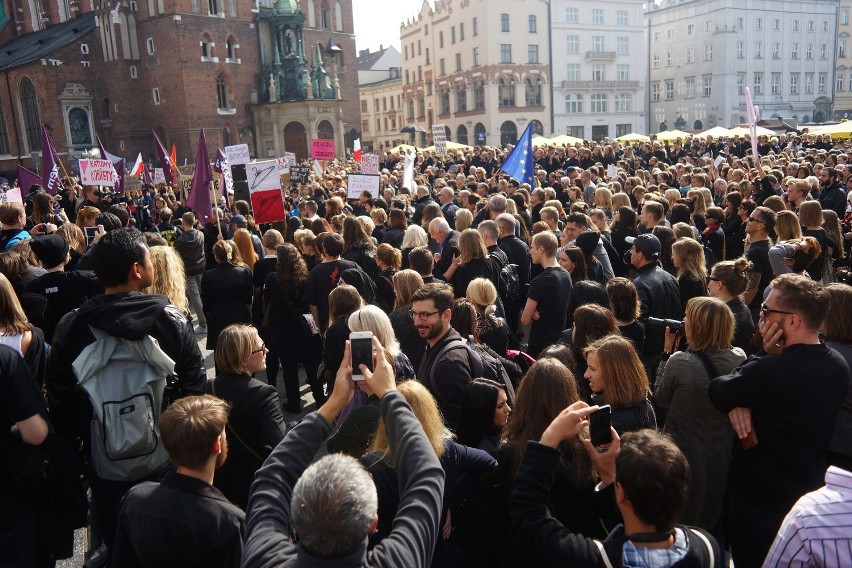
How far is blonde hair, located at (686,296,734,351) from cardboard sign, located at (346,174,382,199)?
8747 mm

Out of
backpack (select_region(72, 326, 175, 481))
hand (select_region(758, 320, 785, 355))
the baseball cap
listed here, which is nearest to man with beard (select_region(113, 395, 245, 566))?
backpack (select_region(72, 326, 175, 481))

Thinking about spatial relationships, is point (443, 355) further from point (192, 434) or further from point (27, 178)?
point (27, 178)

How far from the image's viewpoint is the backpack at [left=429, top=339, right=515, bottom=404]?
3926mm

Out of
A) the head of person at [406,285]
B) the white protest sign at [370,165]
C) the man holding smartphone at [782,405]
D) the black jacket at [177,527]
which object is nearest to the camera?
the black jacket at [177,527]

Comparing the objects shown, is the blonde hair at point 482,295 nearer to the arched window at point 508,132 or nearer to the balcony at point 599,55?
the arched window at point 508,132

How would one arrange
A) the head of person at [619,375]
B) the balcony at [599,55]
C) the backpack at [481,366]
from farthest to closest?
the balcony at [599,55]
the backpack at [481,366]
the head of person at [619,375]

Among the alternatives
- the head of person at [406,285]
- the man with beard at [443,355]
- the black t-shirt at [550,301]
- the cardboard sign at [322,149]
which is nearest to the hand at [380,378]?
the man with beard at [443,355]

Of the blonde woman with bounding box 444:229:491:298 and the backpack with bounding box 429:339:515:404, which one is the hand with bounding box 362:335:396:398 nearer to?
the backpack with bounding box 429:339:515:404

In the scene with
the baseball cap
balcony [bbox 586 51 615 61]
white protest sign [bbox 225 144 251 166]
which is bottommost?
the baseball cap

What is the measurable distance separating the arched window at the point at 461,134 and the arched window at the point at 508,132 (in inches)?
161

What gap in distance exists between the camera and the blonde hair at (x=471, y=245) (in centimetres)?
649

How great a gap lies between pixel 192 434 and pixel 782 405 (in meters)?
2.71

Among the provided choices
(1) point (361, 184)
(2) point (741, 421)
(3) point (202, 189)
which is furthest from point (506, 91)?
(2) point (741, 421)

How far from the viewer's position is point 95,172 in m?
12.9
